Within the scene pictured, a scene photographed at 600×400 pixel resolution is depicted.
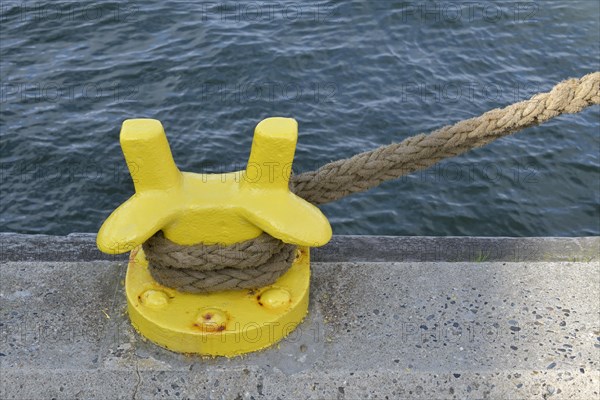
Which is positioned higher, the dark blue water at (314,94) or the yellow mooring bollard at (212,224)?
the yellow mooring bollard at (212,224)

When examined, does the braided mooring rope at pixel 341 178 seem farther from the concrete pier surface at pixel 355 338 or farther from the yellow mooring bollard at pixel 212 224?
the concrete pier surface at pixel 355 338

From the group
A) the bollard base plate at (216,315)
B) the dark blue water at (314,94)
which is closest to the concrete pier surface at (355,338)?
the bollard base plate at (216,315)

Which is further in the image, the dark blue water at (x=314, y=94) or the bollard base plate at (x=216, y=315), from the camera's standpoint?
the dark blue water at (x=314, y=94)

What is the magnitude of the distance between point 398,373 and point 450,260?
81 centimetres

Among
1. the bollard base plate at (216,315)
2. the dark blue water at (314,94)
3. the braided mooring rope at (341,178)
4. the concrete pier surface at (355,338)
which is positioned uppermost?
the braided mooring rope at (341,178)

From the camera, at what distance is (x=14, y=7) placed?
8148 mm

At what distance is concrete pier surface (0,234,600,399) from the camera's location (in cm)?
238

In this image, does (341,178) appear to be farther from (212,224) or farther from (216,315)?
(216,315)

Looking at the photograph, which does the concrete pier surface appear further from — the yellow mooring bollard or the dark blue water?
the dark blue water

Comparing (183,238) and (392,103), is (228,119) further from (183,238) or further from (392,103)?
(183,238)

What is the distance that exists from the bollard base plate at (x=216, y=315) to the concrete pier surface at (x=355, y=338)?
0.05m

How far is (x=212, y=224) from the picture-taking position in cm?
240

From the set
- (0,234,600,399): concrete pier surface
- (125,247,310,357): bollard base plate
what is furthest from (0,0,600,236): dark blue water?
(125,247,310,357): bollard base plate

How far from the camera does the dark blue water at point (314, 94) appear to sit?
574cm
